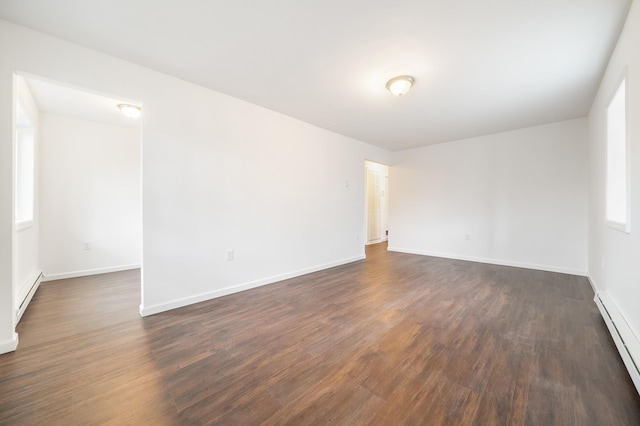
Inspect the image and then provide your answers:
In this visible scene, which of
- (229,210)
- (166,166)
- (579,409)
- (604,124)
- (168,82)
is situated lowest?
(579,409)

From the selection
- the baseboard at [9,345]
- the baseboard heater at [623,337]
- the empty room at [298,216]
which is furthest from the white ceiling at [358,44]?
the baseboard at [9,345]

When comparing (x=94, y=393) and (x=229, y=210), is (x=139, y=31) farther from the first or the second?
(x=94, y=393)

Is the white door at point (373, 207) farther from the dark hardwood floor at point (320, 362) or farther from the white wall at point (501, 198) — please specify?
the dark hardwood floor at point (320, 362)

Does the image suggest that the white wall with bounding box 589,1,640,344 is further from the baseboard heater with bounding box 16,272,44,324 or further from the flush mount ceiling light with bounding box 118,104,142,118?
the baseboard heater with bounding box 16,272,44,324

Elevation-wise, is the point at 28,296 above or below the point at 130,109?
below

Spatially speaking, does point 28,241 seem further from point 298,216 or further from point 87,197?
point 298,216

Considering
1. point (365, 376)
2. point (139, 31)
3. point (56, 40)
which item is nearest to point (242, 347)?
point (365, 376)

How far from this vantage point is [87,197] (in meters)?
3.99

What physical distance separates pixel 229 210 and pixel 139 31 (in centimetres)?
193

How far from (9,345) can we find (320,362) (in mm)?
2479

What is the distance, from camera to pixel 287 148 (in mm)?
3840

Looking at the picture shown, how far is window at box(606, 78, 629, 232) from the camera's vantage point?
2.24 meters

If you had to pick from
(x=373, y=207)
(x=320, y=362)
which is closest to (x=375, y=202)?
(x=373, y=207)

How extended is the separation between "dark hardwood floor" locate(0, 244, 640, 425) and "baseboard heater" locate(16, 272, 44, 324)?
0.07 m
